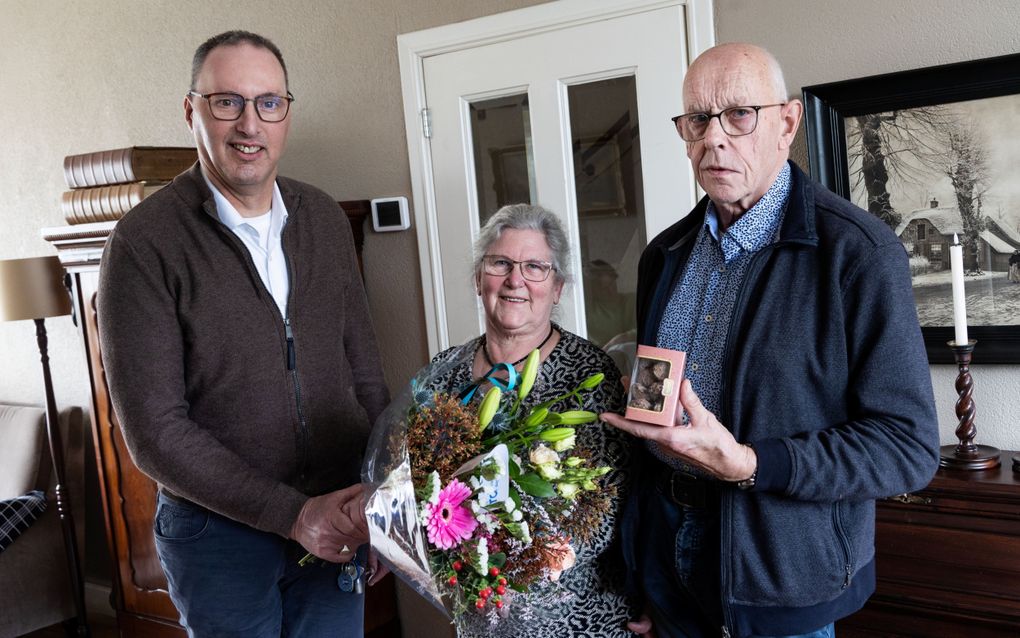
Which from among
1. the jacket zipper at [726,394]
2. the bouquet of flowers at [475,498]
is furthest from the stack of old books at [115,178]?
the jacket zipper at [726,394]

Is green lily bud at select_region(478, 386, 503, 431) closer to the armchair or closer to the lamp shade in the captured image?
the lamp shade

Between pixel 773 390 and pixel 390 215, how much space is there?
195 cm

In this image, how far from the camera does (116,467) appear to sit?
10.2 feet

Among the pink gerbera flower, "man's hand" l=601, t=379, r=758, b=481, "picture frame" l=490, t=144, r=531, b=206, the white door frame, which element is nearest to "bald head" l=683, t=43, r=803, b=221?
"man's hand" l=601, t=379, r=758, b=481

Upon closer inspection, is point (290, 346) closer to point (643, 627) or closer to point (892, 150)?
point (643, 627)

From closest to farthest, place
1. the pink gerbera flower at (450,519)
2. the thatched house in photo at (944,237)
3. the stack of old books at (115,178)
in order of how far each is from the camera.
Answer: the pink gerbera flower at (450,519), the thatched house in photo at (944,237), the stack of old books at (115,178)

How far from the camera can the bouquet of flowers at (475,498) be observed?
1.29 m

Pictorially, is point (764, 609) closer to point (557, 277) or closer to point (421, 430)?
point (421, 430)

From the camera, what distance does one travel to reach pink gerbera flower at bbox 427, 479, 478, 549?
1.28 metres

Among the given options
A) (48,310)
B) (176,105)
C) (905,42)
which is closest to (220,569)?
(905,42)

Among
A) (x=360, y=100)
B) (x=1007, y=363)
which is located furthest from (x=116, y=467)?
(x=1007, y=363)

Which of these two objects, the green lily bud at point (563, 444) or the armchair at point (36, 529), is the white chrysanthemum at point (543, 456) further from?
the armchair at point (36, 529)

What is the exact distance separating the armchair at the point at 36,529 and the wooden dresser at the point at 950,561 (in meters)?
3.19

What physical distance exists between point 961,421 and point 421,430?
143 cm
